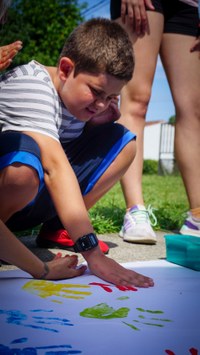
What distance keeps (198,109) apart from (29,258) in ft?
4.07

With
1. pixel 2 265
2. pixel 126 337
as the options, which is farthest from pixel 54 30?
pixel 126 337

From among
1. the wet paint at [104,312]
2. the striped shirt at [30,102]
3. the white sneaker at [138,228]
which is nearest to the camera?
the wet paint at [104,312]

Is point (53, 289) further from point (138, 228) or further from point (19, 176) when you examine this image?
point (138, 228)

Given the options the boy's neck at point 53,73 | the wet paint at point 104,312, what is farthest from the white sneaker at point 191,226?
the wet paint at point 104,312

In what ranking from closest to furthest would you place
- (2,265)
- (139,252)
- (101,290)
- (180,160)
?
(101,290) → (2,265) → (139,252) → (180,160)

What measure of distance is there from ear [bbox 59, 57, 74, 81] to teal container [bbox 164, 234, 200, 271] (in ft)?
1.94

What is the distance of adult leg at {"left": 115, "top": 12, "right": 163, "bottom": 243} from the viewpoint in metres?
1.92

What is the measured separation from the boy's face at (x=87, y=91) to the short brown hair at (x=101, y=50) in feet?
0.07

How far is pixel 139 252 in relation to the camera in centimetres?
166

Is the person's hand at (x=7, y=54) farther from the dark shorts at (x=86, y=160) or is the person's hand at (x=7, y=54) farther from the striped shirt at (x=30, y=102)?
the dark shorts at (x=86, y=160)

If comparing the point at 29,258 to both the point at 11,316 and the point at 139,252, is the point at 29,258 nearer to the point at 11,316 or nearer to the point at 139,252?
the point at 11,316

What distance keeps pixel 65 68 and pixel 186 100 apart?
793 millimetres

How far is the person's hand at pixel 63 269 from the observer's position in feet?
3.77

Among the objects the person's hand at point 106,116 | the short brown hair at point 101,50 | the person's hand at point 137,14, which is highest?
the person's hand at point 137,14
